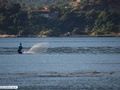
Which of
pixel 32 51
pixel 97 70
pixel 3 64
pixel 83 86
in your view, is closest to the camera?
pixel 83 86

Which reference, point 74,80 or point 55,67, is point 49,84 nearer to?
point 74,80

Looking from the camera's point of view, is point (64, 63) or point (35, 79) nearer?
point (35, 79)

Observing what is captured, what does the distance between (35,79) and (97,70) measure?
32.9 ft

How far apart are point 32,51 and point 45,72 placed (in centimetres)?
3618

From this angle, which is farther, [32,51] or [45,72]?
[32,51]

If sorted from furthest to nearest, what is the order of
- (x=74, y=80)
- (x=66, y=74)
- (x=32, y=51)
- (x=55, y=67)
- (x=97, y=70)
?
(x=32, y=51) < (x=55, y=67) < (x=97, y=70) < (x=66, y=74) < (x=74, y=80)

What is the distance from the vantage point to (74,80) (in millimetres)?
55969

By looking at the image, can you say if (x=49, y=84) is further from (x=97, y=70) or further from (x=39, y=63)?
(x=39, y=63)

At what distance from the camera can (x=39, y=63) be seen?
77.5m

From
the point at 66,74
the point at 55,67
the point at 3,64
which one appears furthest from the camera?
the point at 3,64

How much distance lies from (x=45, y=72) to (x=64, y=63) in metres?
13.4

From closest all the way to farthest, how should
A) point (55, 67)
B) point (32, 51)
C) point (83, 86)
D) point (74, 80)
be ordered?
point (83, 86) → point (74, 80) → point (55, 67) → point (32, 51)

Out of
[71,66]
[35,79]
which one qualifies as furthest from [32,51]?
[35,79]

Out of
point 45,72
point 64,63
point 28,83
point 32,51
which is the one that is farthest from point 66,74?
point 32,51
